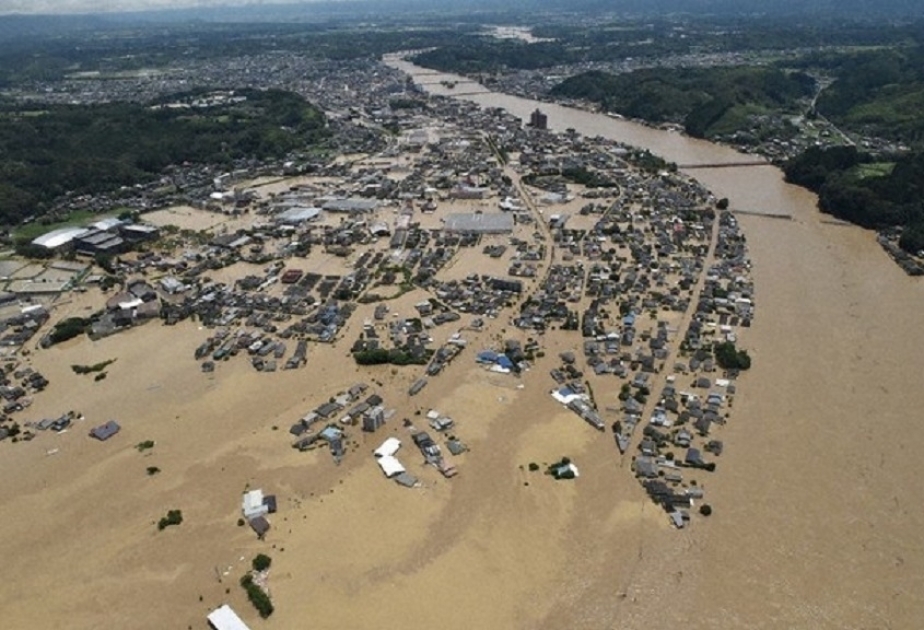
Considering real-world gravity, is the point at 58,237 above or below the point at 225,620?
above

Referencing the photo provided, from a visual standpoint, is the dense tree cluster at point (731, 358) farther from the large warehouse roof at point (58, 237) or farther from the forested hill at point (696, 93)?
the forested hill at point (696, 93)

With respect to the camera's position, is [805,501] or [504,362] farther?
[504,362]

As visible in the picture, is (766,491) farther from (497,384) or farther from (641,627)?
(497,384)

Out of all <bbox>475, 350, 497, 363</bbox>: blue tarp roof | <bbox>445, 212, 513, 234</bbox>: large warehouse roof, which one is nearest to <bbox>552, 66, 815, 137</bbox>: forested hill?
<bbox>445, 212, 513, 234</bbox>: large warehouse roof

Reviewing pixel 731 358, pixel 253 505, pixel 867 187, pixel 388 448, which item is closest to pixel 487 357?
pixel 388 448

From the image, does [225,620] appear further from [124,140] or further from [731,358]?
[124,140]

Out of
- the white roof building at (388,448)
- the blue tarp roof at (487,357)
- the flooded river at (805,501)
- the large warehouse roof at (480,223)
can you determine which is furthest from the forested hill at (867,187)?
the white roof building at (388,448)

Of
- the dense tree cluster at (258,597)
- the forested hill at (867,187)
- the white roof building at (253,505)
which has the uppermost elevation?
the forested hill at (867,187)
